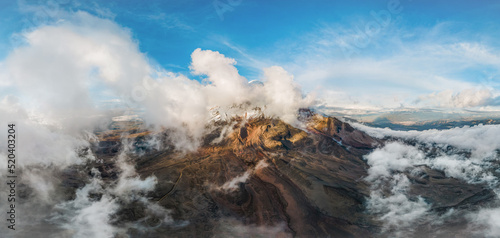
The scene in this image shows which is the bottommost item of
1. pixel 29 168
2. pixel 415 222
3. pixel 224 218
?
pixel 415 222

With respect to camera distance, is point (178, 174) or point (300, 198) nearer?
point (300, 198)

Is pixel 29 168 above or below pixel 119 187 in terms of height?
above

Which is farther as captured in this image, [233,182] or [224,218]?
[233,182]

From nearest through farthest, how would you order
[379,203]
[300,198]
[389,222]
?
[389,222]
[300,198]
[379,203]

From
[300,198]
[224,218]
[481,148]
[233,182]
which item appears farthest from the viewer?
[481,148]

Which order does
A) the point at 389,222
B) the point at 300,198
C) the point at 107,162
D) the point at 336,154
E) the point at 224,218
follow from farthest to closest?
the point at 336,154 < the point at 107,162 < the point at 300,198 < the point at 389,222 < the point at 224,218

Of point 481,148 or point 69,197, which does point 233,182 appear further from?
point 481,148

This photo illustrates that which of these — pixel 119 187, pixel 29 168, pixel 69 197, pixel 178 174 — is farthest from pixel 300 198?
pixel 29 168


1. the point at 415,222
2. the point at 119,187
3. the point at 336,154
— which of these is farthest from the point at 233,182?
the point at 336,154

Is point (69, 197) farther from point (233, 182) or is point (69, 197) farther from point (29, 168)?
point (233, 182)
